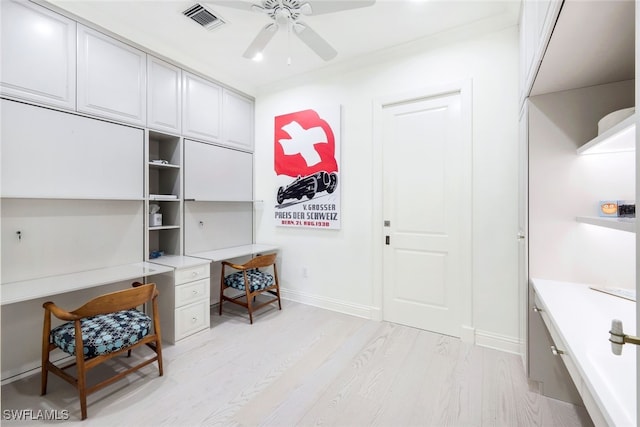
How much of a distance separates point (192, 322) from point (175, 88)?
2377mm

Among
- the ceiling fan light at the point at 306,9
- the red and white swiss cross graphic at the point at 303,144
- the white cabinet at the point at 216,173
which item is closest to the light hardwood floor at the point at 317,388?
the white cabinet at the point at 216,173

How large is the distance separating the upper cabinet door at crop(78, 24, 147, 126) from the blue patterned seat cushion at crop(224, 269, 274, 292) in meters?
1.78

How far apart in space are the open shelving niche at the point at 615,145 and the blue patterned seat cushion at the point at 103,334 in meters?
2.56

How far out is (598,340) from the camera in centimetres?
110

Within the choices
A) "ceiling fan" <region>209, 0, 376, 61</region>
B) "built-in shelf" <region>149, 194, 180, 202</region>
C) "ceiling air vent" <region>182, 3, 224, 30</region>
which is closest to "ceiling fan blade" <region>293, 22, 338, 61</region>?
"ceiling fan" <region>209, 0, 376, 61</region>

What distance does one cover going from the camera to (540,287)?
1663 millimetres

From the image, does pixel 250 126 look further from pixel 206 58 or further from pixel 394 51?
pixel 394 51

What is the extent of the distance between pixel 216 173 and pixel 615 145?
11.2 ft

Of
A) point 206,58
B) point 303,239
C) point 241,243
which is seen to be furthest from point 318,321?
point 206,58

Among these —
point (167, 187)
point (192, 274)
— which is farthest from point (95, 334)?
point (167, 187)

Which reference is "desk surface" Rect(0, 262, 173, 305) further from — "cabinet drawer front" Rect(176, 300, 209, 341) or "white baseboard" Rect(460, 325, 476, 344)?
"white baseboard" Rect(460, 325, 476, 344)

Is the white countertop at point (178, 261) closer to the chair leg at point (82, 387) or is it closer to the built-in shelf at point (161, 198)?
the built-in shelf at point (161, 198)

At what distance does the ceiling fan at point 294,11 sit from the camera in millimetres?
1877

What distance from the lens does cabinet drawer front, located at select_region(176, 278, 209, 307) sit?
8.31 ft
